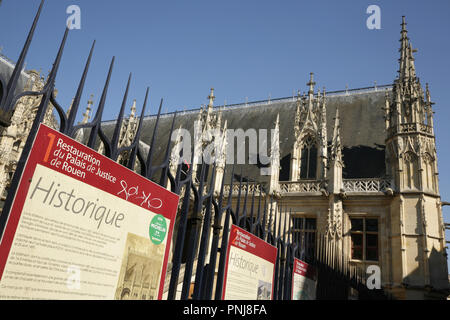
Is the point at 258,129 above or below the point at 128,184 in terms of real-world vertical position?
above

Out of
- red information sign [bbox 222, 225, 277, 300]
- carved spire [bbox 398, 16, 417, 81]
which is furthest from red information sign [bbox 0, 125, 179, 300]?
carved spire [bbox 398, 16, 417, 81]

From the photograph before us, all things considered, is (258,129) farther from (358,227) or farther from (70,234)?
(70,234)

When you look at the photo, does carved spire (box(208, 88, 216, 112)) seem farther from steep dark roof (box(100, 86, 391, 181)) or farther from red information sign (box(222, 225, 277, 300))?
red information sign (box(222, 225, 277, 300))

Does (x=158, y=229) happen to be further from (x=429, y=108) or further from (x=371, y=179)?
(x=429, y=108)

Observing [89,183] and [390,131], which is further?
[390,131]

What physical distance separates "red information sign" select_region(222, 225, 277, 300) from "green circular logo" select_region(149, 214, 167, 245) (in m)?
1.12

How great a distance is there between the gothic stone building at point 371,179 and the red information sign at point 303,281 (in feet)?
12.7

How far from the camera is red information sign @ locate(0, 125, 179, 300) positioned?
2.08 metres

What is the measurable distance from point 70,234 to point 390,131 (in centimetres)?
1597

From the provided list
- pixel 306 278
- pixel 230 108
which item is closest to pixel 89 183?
pixel 306 278

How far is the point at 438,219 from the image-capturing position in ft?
43.9

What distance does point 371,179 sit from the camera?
1505 centimetres
